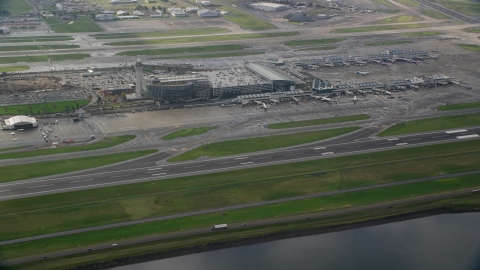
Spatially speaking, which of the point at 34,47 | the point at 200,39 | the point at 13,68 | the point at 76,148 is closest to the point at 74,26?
the point at 34,47

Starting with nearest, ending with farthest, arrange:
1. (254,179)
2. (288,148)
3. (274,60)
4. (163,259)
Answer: (163,259)
(254,179)
(288,148)
(274,60)

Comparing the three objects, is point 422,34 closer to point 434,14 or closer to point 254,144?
point 434,14

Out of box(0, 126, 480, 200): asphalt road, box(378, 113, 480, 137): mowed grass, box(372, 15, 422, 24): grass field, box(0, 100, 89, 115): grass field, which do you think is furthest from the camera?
box(372, 15, 422, 24): grass field

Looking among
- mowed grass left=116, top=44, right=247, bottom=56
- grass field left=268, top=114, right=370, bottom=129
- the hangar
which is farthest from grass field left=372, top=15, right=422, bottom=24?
the hangar

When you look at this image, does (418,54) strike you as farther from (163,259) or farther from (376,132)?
(163,259)

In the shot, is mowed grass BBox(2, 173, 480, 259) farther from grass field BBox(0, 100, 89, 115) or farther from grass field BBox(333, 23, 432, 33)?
grass field BBox(333, 23, 432, 33)

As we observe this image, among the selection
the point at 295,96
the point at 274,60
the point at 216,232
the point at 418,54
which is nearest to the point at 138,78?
the point at 295,96
